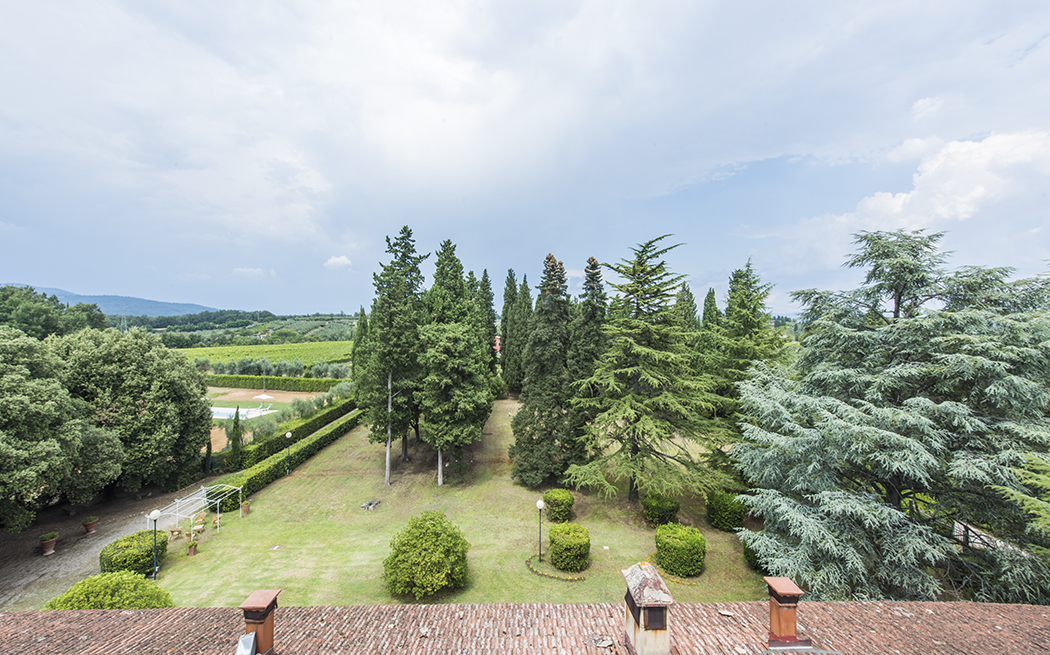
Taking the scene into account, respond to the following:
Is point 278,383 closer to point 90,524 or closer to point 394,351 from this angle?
point 90,524

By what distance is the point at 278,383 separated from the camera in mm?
44156

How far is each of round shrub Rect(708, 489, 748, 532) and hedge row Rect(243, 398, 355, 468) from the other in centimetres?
2234

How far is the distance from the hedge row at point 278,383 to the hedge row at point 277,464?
1679cm

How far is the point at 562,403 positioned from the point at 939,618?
1293 centimetres

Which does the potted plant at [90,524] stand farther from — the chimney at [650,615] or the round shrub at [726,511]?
the round shrub at [726,511]

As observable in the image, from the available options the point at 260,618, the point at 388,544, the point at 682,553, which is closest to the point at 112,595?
the point at 260,618

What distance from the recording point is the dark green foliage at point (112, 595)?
8.15 metres

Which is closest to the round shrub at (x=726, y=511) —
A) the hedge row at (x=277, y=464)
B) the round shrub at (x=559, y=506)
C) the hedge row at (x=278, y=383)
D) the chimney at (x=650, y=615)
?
the round shrub at (x=559, y=506)

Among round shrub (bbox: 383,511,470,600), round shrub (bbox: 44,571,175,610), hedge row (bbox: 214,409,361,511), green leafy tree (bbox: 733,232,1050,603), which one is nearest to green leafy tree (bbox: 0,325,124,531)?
hedge row (bbox: 214,409,361,511)

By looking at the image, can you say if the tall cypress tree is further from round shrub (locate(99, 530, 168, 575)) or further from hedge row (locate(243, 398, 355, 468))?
round shrub (locate(99, 530, 168, 575))

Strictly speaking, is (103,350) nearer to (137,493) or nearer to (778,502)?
(137,493)

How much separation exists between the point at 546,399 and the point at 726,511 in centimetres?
868

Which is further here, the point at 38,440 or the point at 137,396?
the point at 137,396

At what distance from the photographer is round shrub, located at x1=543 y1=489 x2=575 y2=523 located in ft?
51.1
